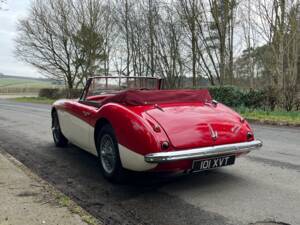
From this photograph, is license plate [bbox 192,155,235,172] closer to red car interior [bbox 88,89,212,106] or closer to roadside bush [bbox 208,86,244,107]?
red car interior [bbox 88,89,212,106]

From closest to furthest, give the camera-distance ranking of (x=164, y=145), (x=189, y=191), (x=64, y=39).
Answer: (x=164, y=145), (x=189, y=191), (x=64, y=39)

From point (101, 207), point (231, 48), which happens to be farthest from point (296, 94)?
point (101, 207)

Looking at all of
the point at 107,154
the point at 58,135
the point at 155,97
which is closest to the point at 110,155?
the point at 107,154

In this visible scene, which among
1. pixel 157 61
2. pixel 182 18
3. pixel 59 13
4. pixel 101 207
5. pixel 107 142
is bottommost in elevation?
pixel 101 207

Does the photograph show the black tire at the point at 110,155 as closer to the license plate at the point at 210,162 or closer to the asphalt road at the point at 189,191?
the asphalt road at the point at 189,191

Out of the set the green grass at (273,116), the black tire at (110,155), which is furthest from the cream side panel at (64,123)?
the green grass at (273,116)

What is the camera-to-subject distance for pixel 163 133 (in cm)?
363

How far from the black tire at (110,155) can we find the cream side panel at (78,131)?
339 mm

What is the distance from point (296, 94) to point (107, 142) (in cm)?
1089

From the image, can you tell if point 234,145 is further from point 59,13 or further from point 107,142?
point 59,13

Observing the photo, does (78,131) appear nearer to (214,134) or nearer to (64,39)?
(214,134)

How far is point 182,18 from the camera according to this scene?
19688 millimetres

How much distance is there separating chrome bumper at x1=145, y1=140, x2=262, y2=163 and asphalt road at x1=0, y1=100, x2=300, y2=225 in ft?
1.57

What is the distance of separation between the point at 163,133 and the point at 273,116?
9.52 metres
